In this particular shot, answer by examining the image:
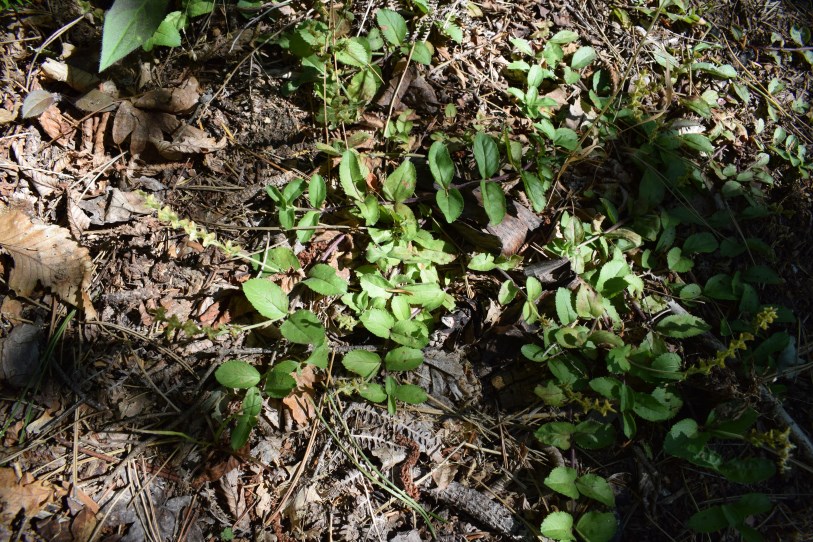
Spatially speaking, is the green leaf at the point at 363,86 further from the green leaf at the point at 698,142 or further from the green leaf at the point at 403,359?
the green leaf at the point at 698,142

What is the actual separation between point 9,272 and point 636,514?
101 inches

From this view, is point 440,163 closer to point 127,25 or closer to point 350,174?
point 350,174

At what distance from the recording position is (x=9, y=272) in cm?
188

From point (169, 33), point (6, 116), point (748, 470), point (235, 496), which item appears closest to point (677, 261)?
point (748, 470)

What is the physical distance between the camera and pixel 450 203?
212cm

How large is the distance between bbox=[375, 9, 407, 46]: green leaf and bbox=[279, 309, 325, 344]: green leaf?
1.39m

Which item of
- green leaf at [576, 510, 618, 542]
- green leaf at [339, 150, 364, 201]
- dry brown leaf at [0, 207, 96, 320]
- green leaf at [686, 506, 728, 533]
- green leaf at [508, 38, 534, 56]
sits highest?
green leaf at [508, 38, 534, 56]

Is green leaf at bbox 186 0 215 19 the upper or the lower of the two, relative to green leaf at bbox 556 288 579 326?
upper

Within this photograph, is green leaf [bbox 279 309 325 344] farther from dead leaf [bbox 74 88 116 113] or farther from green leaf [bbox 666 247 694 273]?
green leaf [bbox 666 247 694 273]

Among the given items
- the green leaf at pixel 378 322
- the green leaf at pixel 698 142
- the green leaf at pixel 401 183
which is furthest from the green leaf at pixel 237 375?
the green leaf at pixel 698 142

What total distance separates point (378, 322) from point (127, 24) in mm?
1262

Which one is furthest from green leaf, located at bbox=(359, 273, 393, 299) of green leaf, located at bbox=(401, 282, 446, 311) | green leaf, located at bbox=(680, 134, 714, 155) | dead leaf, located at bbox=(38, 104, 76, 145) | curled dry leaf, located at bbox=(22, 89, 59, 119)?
green leaf, located at bbox=(680, 134, 714, 155)

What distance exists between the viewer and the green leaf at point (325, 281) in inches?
77.7

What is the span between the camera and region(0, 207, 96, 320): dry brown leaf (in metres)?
1.88
